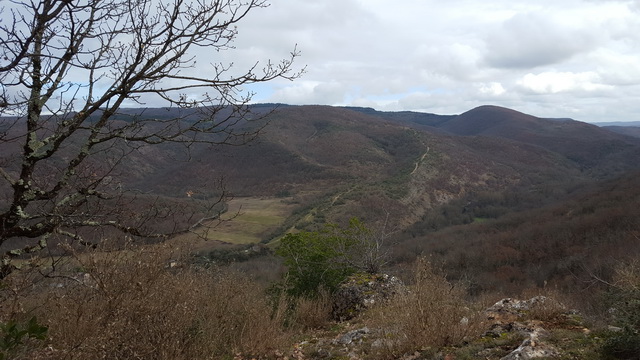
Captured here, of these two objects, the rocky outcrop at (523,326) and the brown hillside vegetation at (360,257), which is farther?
the rocky outcrop at (523,326)

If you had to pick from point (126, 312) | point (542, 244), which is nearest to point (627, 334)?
point (126, 312)

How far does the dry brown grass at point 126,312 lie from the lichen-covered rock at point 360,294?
158 inches

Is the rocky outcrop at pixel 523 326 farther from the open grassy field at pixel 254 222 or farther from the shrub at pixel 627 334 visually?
the open grassy field at pixel 254 222

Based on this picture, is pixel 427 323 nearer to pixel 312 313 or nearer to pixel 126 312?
pixel 126 312

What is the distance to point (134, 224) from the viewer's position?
13.3 ft

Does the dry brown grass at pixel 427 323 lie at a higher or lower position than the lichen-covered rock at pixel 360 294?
higher

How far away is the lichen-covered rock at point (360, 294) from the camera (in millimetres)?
8523

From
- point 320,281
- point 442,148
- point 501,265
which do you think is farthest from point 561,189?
point 320,281

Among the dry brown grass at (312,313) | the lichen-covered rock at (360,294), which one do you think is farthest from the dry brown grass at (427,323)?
the lichen-covered rock at (360,294)

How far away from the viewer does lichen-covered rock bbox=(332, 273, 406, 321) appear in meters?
8.52

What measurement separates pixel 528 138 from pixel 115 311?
14458 cm

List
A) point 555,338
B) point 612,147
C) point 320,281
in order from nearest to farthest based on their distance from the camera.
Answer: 1. point 555,338
2. point 320,281
3. point 612,147

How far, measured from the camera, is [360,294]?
8875 millimetres

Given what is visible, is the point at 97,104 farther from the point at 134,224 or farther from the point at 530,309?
the point at 530,309
